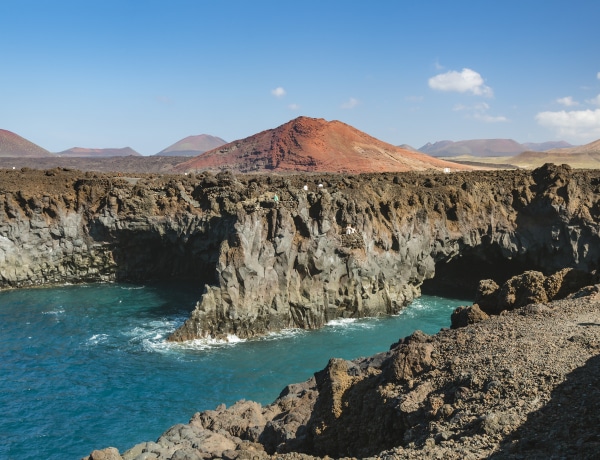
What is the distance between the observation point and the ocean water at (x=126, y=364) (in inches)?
907

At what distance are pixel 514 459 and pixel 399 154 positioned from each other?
293ft

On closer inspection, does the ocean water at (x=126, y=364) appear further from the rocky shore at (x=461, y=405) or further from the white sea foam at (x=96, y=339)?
the rocky shore at (x=461, y=405)

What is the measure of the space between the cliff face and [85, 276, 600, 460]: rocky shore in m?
17.0

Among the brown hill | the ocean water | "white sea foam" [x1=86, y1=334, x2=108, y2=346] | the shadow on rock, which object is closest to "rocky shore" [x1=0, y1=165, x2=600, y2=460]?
the shadow on rock

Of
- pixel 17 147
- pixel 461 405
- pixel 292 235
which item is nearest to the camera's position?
pixel 461 405

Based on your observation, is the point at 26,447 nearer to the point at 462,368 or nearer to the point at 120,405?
the point at 120,405

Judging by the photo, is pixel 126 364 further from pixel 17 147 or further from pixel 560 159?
pixel 17 147

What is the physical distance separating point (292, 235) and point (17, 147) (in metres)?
150

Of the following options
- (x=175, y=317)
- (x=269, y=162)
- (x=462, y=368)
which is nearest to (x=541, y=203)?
(x=175, y=317)

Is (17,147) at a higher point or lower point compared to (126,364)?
higher

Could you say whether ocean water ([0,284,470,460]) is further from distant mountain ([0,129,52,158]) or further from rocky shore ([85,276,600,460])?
distant mountain ([0,129,52,158])

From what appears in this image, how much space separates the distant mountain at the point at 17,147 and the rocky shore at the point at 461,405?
157 meters

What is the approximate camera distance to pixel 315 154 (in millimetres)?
91125

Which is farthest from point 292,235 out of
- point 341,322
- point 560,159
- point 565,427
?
point 560,159
